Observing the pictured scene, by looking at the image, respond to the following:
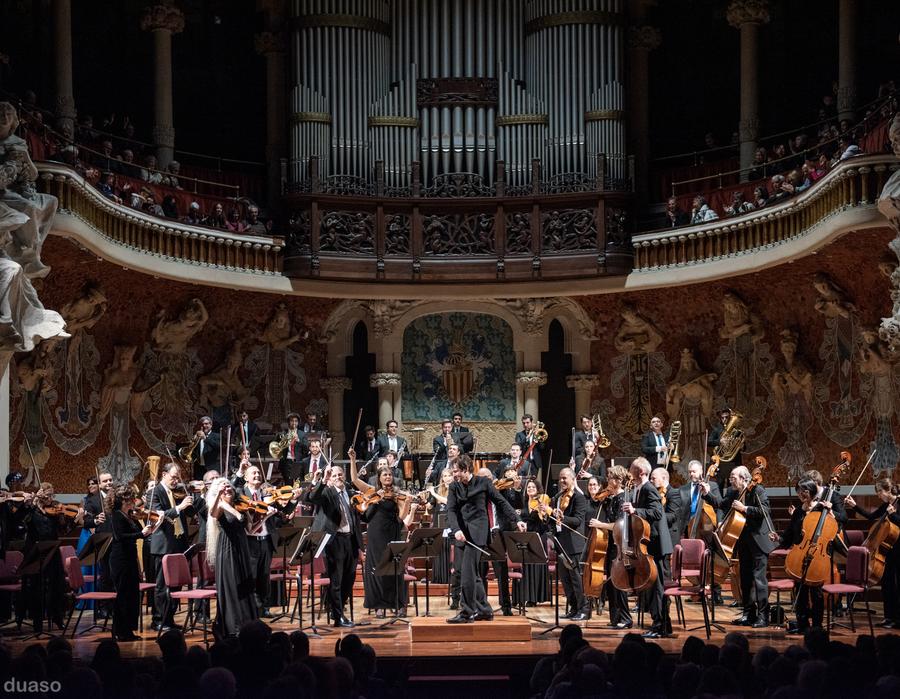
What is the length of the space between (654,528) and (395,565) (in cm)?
210

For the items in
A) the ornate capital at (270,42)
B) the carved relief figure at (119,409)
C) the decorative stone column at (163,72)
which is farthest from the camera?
the ornate capital at (270,42)

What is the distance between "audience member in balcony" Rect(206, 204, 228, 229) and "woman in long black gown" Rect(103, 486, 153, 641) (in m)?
6.01

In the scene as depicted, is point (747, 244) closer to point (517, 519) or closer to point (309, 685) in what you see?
point (517, 519)

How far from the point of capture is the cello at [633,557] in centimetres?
1019

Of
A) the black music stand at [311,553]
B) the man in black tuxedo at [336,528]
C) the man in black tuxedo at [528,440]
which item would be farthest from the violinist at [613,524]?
the man in black tuxedo at [528,440]

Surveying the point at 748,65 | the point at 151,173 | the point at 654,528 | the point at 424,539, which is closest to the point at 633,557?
the point at 654,528

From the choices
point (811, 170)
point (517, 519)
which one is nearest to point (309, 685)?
point (517, 519)

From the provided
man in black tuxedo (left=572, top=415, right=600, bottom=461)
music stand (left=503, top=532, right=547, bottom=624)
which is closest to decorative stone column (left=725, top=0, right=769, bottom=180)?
man in black tuxedo (left=572, top=415, right=600, bottom=461)

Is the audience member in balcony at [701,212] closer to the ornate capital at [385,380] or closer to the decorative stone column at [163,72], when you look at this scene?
the ornate capital at [385,380]

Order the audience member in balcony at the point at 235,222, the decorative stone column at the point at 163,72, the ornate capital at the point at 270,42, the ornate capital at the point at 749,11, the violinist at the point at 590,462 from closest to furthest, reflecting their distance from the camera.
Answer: the violinist at the point at 590,462
the audience member in balcony at the point at 235,222
the ornate capital at the point at 749,11
the decorative stone column at the point at 163,72
the ornate capital at the point at 270,42

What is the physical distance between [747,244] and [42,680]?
11.6 meters

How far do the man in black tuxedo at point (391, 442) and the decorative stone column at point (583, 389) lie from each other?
2.98 metres

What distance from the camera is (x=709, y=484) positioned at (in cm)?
1199

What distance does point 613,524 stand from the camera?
→ 34.6ft
